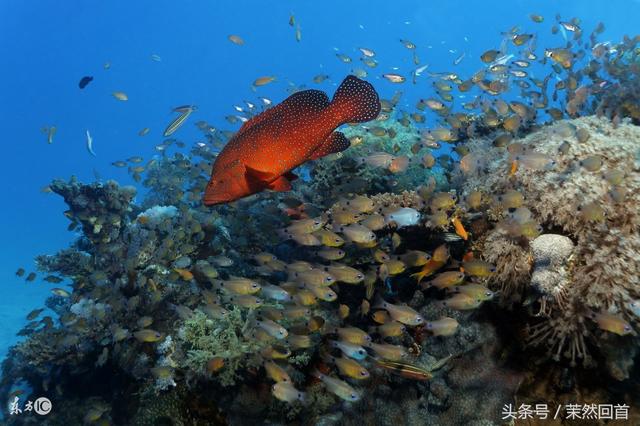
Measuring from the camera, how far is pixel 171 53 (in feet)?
511

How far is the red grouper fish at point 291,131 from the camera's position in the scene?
390 centimetres

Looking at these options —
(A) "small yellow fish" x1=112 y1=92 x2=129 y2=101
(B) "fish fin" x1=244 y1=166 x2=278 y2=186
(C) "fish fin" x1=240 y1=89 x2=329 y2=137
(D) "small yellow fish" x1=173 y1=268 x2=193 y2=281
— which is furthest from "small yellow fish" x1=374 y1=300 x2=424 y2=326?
(A) "small yellow fish" x1=112 y1=92 x2=129 y2=101

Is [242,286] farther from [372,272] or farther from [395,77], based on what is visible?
[395,77]

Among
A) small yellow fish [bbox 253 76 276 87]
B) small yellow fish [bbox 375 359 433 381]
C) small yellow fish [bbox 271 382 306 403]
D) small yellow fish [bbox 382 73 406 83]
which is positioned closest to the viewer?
small yellow fish [bbox 375 359 433 381]

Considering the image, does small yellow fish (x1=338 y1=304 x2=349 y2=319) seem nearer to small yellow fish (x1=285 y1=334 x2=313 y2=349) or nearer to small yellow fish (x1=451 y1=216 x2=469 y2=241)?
small yellow fish (x1=285 y1=334 x2=313 y2=349)

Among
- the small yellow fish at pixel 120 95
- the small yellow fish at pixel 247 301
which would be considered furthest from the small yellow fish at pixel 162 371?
the small yellow fish at pixel 120 95

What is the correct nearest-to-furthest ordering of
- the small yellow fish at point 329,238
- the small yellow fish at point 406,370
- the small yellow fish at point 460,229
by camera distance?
1. the small yellow fish at point 406,370
2. the small yellow fish at point 460,229
3. the small yellow fish at point 329,238

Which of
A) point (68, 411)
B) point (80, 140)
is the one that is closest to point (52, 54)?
point (80, 140)

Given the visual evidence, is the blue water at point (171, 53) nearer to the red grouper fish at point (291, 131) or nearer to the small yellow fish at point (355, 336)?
the small yellow fish at point (355, 336)

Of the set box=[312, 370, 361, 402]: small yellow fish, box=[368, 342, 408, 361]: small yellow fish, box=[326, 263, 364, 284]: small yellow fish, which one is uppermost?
box=[326, 263, 364, 284]: small yellow fish

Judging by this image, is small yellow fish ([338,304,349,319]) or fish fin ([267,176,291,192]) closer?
fish fin ([267,176,291,192])

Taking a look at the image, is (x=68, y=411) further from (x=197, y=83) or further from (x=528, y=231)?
(x=197, y=83)

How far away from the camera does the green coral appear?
5258mm

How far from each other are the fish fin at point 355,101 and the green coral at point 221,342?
10.5ft
